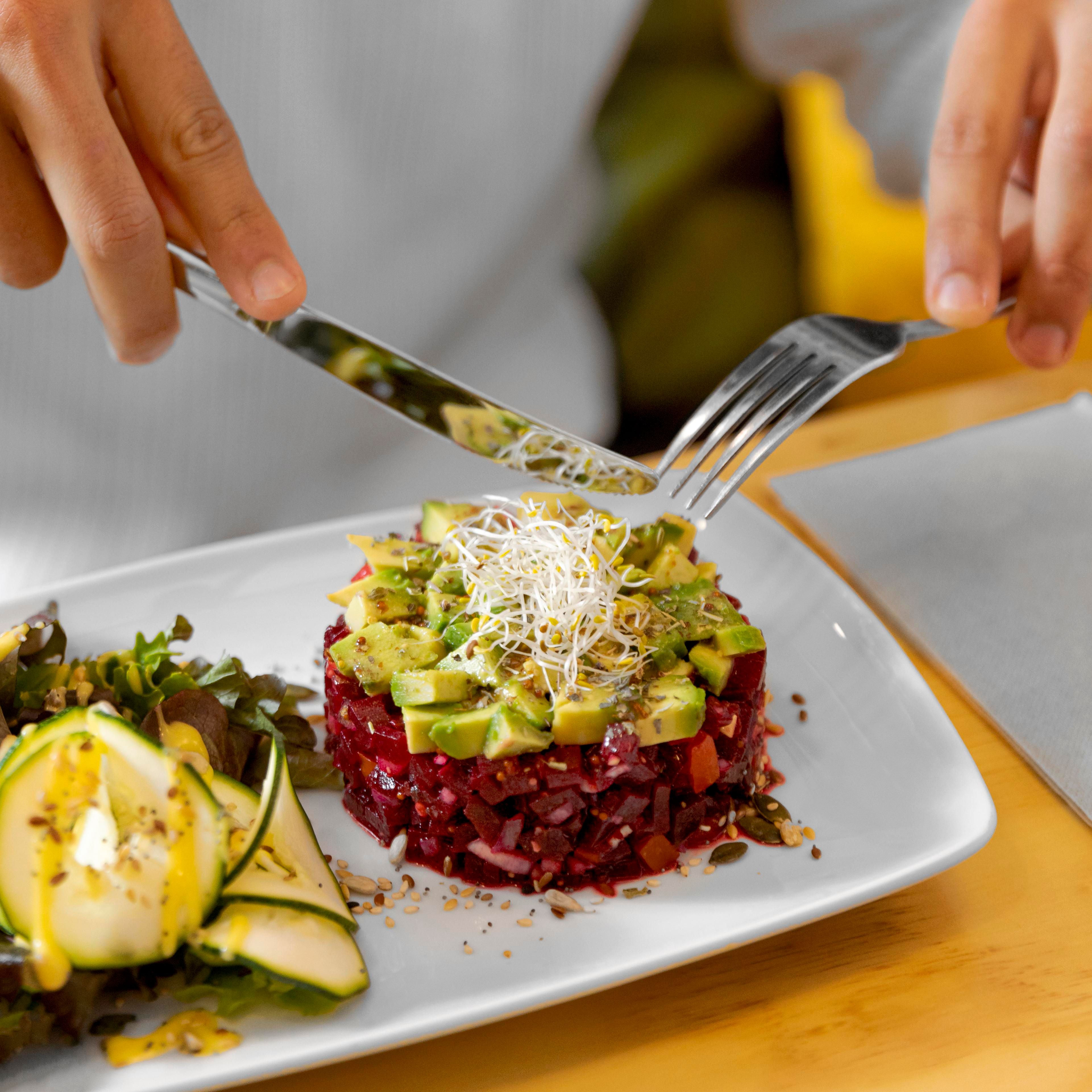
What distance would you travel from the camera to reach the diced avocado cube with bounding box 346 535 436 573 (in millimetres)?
1589

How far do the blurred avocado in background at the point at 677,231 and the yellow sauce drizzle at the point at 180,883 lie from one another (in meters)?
3.34

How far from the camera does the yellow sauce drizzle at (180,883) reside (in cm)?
109

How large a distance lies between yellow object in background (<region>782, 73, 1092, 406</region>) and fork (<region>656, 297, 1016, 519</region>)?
7.87ft

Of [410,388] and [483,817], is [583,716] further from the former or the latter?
[410,388]

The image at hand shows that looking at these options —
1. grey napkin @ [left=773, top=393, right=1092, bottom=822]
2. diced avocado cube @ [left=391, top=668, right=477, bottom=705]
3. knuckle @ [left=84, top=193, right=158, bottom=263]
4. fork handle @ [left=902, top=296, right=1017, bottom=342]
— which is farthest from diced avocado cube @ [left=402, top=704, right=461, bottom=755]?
fork handle @ [left=902, top=296, right=1017, bottom=342]

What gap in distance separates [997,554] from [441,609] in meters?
1.10

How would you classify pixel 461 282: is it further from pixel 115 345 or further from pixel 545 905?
pixel 545 905

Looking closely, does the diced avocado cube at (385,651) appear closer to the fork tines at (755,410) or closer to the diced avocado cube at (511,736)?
the diced avocado cube at (511,736)

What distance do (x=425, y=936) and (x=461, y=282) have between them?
1767 millimetres

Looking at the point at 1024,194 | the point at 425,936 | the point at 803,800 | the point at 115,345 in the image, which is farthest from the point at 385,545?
the point at 1024,194

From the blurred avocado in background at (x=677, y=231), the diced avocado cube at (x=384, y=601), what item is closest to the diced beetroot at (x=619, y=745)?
the diced avocado cube at (x=384, y=601)

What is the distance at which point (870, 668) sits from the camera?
1633 mm

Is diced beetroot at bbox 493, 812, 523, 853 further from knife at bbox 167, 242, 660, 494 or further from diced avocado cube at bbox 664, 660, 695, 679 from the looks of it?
knife at bbox 167, 242, 660, 494

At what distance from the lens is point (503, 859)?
4.54ft
